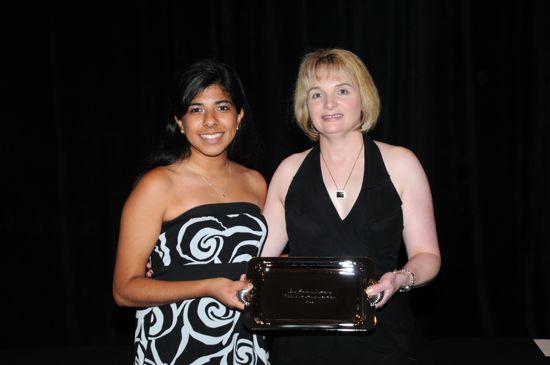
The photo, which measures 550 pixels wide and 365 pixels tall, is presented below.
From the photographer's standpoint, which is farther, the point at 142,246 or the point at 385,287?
the point at 142,246

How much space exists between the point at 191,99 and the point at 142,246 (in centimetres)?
55

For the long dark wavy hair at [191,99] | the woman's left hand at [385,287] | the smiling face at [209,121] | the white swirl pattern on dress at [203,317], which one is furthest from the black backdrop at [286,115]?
the woman's left hand at [385,287]

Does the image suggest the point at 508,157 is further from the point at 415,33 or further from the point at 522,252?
the point at 415,33

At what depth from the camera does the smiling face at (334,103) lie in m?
2.10

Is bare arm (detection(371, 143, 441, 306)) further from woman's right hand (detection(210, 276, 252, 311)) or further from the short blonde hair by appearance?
woman's right hand (detection(210, 276, 252, 311))

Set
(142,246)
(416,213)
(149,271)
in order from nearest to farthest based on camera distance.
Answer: (416,213) → (142,246) → (149,271)

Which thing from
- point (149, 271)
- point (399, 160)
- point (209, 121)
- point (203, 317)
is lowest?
point (203, 317)

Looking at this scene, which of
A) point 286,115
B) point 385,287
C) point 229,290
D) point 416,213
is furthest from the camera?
point 286,115

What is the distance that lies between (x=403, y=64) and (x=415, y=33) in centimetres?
20

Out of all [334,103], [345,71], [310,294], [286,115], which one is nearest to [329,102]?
[334,103]

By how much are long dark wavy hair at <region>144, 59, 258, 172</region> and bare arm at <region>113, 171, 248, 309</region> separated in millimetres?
177

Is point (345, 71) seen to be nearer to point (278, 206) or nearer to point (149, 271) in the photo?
point (278, 206)

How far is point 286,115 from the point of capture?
3.94m

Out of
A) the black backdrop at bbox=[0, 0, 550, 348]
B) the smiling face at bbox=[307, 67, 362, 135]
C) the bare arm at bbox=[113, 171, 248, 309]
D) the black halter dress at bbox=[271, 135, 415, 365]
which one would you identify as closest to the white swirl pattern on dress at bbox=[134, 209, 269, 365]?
the bare arm at bbox=[113, 171, 248, 309]
